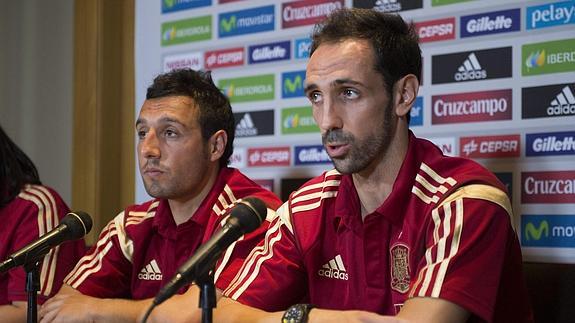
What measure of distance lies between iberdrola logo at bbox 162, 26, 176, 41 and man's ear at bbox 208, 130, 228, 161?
102cm

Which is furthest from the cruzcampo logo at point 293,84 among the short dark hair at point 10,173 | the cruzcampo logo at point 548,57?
the short dark hair at point 10,173

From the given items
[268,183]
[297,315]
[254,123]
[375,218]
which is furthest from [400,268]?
[254,123]

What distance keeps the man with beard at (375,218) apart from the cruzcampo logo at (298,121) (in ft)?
2.94

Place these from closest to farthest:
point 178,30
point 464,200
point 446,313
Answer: point 446,313, point 464,200, point 178,30

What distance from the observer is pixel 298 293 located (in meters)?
2.12

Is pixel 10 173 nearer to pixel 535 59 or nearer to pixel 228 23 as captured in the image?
pixel 228 23

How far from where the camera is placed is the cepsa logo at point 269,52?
124 inches

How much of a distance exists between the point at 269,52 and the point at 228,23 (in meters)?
0.27

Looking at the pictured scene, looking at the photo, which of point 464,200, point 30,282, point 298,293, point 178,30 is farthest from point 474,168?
point 178,30

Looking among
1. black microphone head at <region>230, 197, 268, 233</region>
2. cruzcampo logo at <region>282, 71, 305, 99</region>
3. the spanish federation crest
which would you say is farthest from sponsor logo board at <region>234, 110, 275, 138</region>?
black microphone head at <region>230, 197, 268, 233</region>

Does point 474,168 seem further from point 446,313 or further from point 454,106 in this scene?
point 454,106

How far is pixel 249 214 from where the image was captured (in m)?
1.46

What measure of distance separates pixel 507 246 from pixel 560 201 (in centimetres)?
63

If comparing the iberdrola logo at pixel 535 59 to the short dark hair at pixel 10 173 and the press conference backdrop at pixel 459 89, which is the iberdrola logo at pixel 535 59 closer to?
the press conference backdrop at pixel 459 89
